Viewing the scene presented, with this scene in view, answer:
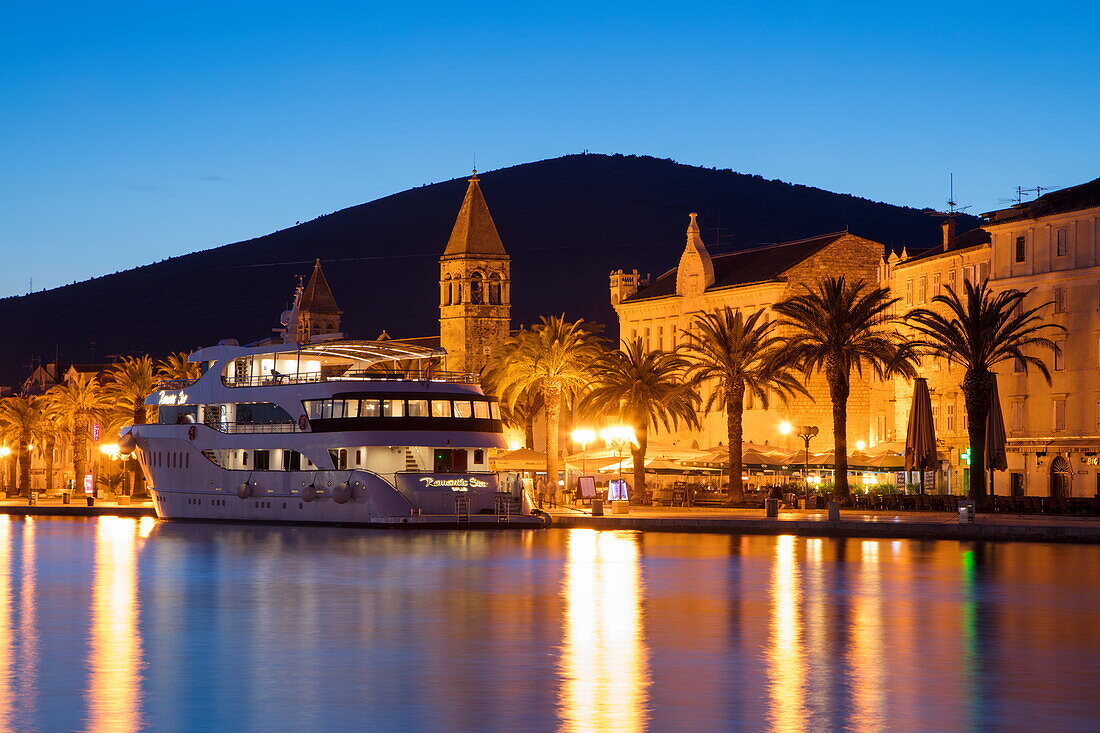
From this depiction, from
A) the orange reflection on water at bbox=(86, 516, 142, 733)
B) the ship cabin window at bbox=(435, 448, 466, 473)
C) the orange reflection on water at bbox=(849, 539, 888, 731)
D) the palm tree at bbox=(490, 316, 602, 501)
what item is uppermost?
the palm tree at bbox=(490, 316, 602, 501)

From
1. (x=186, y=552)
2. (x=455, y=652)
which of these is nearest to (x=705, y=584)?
(x=455, y=652)

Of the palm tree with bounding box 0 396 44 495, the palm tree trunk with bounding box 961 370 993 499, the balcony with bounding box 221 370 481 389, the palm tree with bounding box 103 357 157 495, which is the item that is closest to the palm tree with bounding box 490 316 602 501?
the balcony with bounding box 221 370 481 389

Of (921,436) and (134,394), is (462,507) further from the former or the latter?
(134,394)

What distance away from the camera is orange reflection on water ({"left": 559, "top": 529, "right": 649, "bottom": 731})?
61.8 ft

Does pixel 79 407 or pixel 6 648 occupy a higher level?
pixel 79 407

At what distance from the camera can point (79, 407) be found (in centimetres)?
10369

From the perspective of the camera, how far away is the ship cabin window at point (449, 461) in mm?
64438

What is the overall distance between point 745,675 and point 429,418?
138 feet

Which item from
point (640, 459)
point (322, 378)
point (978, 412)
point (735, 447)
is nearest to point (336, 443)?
point (322, 378)

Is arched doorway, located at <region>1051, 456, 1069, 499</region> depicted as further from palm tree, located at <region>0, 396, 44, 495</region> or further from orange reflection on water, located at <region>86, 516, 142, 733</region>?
palm tree, located at <region>0, 396, 44, 495</region>

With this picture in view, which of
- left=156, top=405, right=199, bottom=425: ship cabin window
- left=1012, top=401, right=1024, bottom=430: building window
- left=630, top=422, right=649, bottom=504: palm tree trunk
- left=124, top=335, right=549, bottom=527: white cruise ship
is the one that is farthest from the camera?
left=630, top=422, right=649, bottom=504: palm tree trunk

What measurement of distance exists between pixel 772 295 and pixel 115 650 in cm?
7648

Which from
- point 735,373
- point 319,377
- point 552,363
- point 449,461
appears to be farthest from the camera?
point 552,363

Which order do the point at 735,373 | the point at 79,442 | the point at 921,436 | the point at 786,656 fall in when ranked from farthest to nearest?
the point at 79,442 → the point at 735,373 → the point at 921,436 → the point at 786,656
